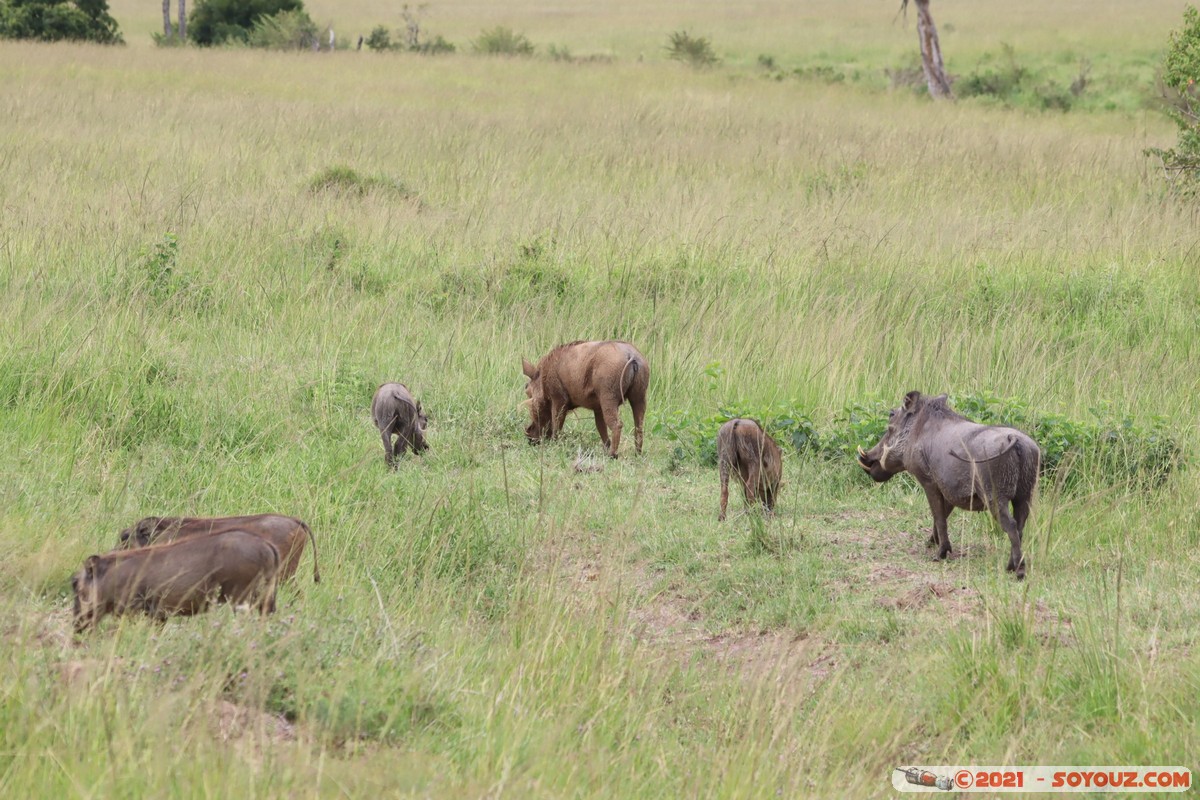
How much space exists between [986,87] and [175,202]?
22556mm

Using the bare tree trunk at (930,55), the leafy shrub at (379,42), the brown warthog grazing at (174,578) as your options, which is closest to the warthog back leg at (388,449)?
the brown warthog grazing at (174,578)

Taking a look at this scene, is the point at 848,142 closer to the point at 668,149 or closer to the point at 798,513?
the point at 668,149

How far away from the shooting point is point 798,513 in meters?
5.95

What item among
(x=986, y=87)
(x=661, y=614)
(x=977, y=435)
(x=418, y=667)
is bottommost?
(x=661, y=614)

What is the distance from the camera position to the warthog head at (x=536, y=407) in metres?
6.88

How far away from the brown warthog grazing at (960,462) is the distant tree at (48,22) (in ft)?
97.1

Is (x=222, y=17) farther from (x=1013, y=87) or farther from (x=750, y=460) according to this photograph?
(x=750, y=460)

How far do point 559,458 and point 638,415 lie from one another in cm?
48

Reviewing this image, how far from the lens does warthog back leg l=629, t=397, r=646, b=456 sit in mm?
6691

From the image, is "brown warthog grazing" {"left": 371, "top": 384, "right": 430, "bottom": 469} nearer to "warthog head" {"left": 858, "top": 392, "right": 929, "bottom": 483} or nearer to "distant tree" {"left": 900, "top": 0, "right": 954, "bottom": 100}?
"warthog head" {"left": 858, "top": 392, "right": 929, "bottom": 483}

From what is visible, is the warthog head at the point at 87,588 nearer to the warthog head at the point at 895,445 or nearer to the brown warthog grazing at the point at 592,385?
the warthog head at the point at 895,445

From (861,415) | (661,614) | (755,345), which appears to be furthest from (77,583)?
(755,345)

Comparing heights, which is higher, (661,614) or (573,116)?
(573,116)

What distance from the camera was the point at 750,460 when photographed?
18.4ft
